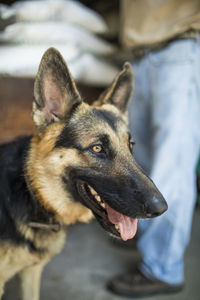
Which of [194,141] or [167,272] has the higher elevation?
[194,141]

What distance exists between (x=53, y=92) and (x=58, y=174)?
1.53ft

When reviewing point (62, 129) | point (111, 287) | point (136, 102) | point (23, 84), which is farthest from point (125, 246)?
point (23, 84)

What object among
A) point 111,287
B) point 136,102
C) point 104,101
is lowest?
point 111,287

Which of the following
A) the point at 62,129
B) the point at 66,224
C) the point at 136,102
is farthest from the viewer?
the point at 136,102

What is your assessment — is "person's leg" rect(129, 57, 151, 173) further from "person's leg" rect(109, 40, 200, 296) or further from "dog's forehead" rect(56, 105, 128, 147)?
"dog's forehead" rect(56, 105, 128, 147)

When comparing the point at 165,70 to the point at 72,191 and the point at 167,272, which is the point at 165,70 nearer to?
the point at 72,191

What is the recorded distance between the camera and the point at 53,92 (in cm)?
154

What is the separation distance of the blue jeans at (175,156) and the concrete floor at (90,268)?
0.33m

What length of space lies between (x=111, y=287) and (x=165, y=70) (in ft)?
5.71

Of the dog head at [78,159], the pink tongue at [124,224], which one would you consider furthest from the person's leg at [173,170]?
the pink tongue at [124,224]

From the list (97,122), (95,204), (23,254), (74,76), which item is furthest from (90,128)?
(74,76)

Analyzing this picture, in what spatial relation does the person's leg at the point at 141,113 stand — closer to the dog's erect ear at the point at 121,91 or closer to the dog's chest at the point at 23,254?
the dog's erect ear at the point at 121,91

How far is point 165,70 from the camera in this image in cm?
211

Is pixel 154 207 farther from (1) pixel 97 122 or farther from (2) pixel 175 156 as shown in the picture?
(2) pixel 175 156
